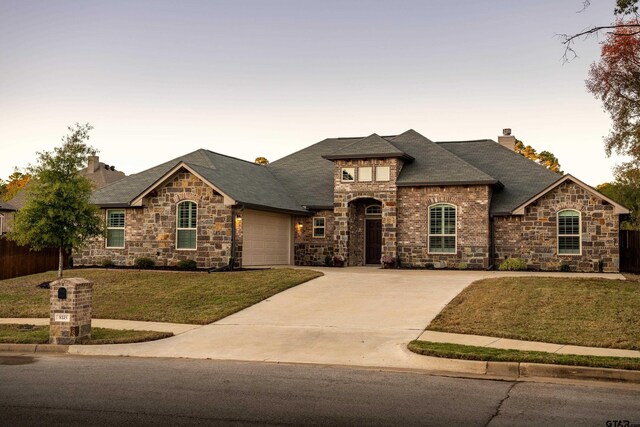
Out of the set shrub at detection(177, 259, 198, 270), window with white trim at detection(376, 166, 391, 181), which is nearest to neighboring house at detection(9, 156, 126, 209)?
shrub at detection(177, 259, 198, 270)

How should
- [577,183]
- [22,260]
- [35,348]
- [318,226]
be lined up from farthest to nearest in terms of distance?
1. [318,226]
2. [22,260]
3. [577,183]
4. [35,348]

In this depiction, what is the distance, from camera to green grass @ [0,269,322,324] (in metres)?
17.4

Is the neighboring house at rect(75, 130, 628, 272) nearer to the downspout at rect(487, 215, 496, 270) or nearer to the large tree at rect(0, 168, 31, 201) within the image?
the downspout at rect(487, 215, 496, 270)

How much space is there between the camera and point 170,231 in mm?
27641

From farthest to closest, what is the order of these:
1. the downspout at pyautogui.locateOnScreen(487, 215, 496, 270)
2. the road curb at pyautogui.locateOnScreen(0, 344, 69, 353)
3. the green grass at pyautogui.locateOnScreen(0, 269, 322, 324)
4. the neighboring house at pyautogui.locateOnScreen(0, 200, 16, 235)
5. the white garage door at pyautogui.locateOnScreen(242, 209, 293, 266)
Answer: the neighboring house at pyautogui.locateOnScreen(0, 200, 16, 235) < the downspout at pyautogui.locateOnScreen(487, 215, 496, 270) < the white garage door at pyautogui.locateOnScreen(242, 209, 293, 266) < the green grass at pyautogui.locateOnScreen(0, 269, 322, 324) < the road curb at pyautogui.locateOnScreen(0, 344, 69, 353)

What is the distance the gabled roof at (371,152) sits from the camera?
96.1 ft

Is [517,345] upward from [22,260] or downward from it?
downward

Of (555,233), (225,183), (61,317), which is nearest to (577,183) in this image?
(555,233)

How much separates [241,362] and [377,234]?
20.9m

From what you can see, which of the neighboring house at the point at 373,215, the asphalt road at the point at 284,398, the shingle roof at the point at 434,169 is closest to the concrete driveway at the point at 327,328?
the asphalt road at the point at 284,398

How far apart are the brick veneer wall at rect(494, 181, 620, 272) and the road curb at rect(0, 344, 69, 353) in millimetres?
20486

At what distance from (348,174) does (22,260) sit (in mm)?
15604

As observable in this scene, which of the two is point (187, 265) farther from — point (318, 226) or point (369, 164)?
point (369, 164)

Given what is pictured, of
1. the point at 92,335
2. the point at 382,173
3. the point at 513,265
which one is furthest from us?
the point at 382,173
